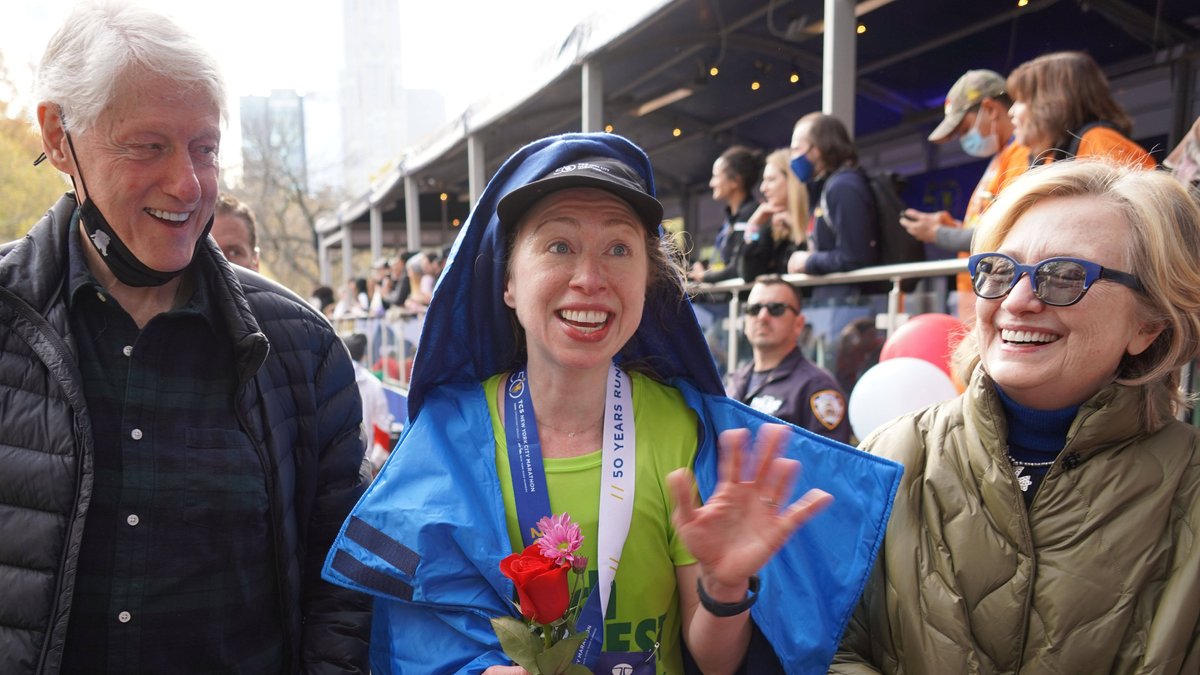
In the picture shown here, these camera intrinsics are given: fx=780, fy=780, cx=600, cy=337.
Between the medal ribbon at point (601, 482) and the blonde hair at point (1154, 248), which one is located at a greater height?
the blonde hair at point (1154, 248)

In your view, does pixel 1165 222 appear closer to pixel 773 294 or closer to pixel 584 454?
pixel 584 454

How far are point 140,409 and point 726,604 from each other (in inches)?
53.1

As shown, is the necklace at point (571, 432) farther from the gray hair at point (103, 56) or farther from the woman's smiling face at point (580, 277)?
the gray hair at point (103, 56)

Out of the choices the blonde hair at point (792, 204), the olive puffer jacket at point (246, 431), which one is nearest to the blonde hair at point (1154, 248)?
the olive puffer jacket at point (246, 431)

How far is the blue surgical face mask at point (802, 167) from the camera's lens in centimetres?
494

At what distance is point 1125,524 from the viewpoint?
5.31 feet

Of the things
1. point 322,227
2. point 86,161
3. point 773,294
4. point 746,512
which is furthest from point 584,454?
point 322,227

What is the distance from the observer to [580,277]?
1727 mm

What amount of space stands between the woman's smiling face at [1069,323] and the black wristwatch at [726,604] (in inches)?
29.7

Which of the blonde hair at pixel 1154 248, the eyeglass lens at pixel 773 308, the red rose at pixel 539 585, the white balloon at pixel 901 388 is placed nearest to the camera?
the red rose at pixel 539 585

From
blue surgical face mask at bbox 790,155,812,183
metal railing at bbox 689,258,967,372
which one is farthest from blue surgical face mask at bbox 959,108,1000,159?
blue surgical face mask at bbox 790,155,812,183

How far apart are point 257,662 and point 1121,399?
80.5 inches

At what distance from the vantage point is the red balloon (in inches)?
145

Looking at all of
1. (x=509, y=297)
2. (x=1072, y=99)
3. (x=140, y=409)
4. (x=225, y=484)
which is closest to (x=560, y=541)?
(x=509, y=297)
